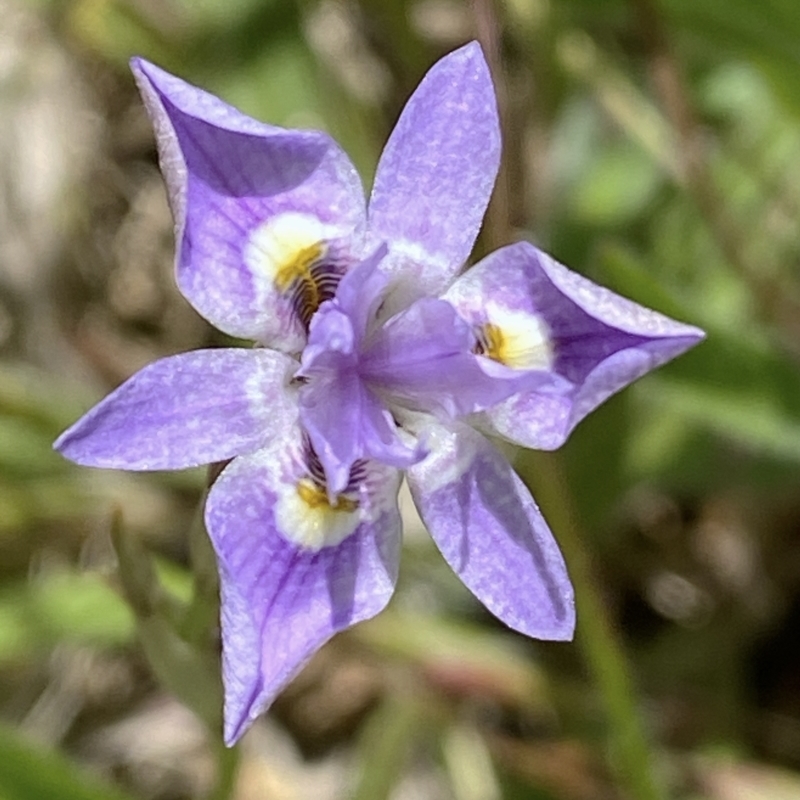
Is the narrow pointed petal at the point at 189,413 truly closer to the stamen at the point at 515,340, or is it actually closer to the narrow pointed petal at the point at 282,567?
the narrow pointed petal at the point at 282,567

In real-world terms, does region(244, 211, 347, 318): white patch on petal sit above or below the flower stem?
above

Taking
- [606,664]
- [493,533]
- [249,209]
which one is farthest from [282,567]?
[606,664]

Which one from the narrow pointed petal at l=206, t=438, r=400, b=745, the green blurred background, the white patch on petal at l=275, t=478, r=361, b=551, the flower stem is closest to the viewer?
the narrow pointed petal at l=206, t=438, r=400, b=745

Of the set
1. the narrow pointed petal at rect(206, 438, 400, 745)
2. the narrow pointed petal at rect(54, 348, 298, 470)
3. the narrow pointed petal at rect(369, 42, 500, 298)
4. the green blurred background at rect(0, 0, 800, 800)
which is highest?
the narrow pointed petal at rect(369, 42, 500, 298)

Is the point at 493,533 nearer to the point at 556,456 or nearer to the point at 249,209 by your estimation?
the point at 249,209

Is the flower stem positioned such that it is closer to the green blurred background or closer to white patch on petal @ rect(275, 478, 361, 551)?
the green blurred background

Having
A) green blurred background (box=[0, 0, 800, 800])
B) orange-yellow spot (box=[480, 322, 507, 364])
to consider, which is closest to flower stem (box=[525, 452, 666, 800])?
green blurred background (box=[0, 0, 800, 800])

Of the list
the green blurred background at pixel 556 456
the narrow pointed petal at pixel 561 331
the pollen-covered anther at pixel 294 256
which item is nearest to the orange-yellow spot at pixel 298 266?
the pollen-covered anther at pixel 294 256

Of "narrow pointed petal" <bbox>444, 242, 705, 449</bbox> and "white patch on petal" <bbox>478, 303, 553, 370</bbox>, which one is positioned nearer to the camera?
"narrow pointed petal" <bbox>444, 242, 705, 449</bbox>

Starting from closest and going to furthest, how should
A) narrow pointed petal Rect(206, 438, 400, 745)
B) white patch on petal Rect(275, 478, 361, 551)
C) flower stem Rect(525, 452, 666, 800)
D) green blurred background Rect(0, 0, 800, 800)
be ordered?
narrow pointed petal Rect(206, 438, 400, 745) < white patch on petal Rect(275, 478, 361, 551) < flower stem Rect(525, 452, 666, 800) < green blurred background Rect(0, 0, 800, 800)
